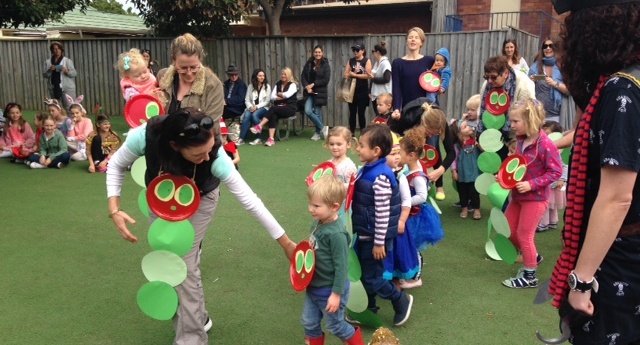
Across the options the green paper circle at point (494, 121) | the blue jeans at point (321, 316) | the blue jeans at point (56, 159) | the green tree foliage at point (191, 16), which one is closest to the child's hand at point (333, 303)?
the blue jeans at point (321, 316)

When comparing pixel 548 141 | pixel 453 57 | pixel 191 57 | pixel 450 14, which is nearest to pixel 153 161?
pixel 191 57

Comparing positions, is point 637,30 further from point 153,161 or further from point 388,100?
point 388,100

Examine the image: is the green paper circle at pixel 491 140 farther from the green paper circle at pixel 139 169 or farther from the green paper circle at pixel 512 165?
the green paper circle at pixel 139 169

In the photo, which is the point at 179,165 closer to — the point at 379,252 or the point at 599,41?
the point at 379,252

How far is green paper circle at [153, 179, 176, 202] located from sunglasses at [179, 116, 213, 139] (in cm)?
29

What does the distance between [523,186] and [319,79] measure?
731 centimetres

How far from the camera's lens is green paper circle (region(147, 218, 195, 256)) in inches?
109

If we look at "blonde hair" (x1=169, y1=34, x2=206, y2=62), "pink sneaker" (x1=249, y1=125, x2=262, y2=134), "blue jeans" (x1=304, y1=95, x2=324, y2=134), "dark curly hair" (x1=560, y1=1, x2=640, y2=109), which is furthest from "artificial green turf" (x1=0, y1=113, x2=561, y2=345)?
"blue jeans" (x1=304, y1=95, x2=324, y2=134)

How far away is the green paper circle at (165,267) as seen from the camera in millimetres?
2762

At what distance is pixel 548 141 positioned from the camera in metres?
4.05

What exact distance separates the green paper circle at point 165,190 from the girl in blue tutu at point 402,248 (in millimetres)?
1534

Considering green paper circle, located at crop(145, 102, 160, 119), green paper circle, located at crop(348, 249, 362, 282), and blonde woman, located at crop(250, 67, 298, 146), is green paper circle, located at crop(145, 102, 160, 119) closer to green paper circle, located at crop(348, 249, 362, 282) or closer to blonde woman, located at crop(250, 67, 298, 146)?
green paper circle, located at crop(348, 249, 362, 282)

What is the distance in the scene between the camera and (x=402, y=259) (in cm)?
384

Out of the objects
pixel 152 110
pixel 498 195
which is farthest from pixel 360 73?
pixel 152 110
